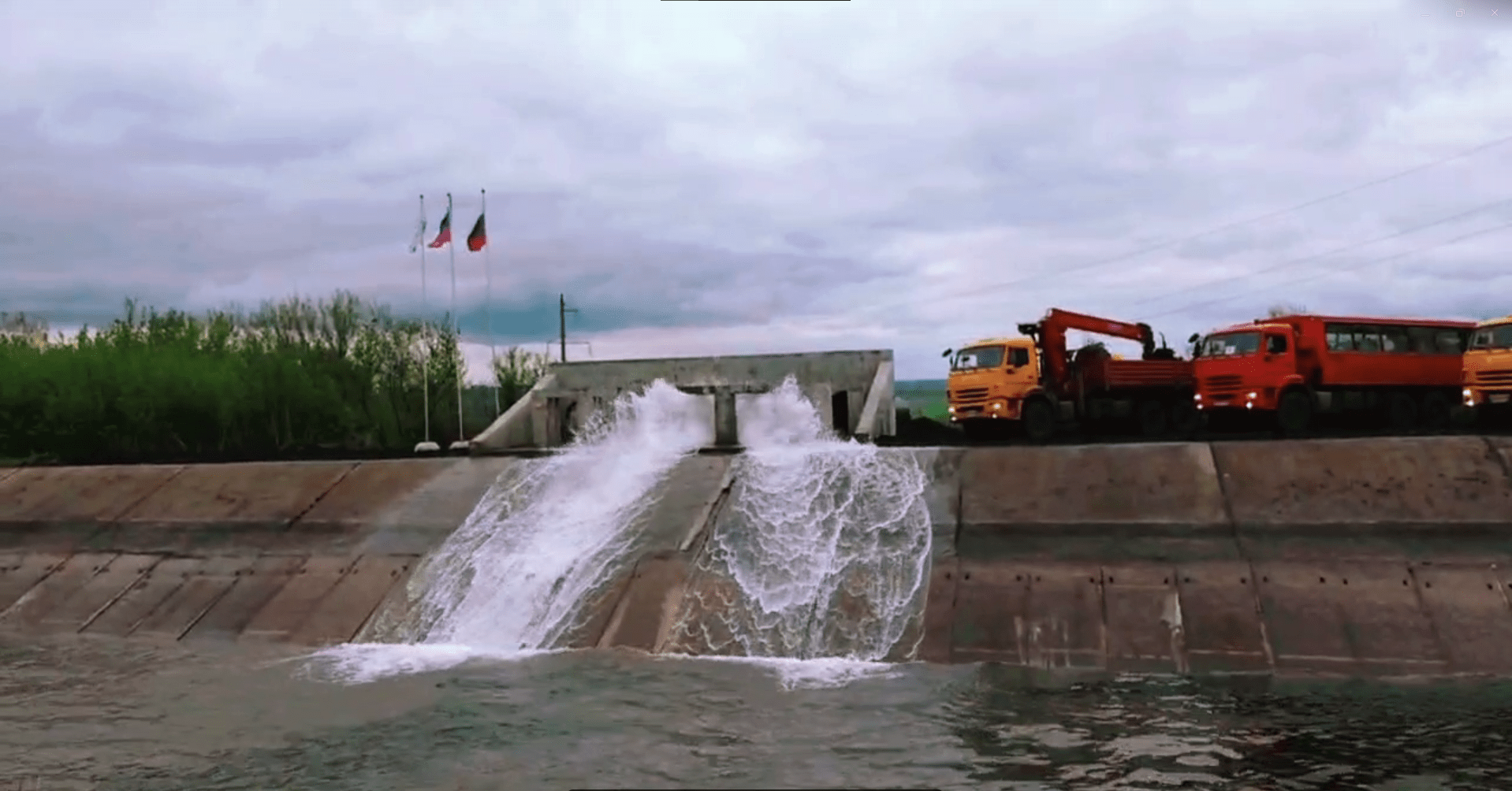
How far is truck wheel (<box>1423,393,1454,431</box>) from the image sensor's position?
26531 mm

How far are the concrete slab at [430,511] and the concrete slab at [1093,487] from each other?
806 cm

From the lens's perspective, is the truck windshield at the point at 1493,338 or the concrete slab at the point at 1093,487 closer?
the concrete slab at the point at 1093,487

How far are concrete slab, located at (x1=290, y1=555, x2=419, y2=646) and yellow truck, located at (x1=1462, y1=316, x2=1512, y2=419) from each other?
20289 mm

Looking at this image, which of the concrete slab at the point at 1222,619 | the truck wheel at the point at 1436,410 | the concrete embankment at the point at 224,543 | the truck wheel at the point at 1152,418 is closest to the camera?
the concrete slab at the point at 1222,619

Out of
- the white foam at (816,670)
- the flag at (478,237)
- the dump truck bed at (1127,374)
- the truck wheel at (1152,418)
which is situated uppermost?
the flag at (478,237)

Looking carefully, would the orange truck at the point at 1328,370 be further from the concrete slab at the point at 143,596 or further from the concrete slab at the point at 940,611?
the concrete slab at the point at 143,596

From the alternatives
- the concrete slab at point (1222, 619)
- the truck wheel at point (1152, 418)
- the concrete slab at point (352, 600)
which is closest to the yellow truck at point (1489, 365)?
the truck wheel at point (1152, 418)

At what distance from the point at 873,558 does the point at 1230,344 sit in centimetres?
Answer: 1321

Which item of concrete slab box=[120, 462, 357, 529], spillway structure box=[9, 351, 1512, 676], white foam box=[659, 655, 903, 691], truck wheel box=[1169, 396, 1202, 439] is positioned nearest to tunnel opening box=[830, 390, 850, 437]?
truck wheel box=[1169, 396, 1202, 439]

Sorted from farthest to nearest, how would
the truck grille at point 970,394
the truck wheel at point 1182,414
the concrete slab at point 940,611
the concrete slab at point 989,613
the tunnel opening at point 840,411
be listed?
the tunnel opening at point 840,411 → the truck wheel at point 1182,414 → the truck grille at point 970,394 → the concrete slab at point 940,611 → the concrete slab at point 989,613

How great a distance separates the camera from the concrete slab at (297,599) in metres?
16.4

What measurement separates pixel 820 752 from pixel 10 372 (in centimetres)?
4167

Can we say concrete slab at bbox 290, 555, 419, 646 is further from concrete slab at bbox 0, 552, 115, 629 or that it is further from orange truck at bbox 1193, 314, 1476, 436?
orange truck at bbox 1193, 314, 1476, 436

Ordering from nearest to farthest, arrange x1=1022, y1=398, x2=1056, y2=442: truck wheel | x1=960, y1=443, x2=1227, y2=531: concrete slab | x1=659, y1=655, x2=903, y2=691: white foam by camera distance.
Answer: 1. x1=659, y1=655, x2=903, y2=691: white foam
2. x1=960, y1=443, x2=1227, y2=531: concrete slab
3. x1=1022, y1=398, x2=1056, y2=442: truck wheel
